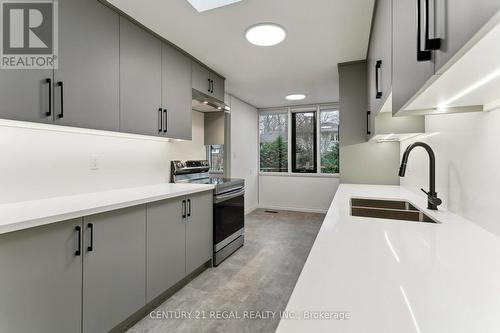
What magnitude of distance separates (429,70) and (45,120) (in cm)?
186

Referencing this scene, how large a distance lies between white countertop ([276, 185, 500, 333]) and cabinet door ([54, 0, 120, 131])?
171cm

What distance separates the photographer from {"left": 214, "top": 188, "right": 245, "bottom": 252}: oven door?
2674 mm

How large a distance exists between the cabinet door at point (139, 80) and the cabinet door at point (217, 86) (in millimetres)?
916

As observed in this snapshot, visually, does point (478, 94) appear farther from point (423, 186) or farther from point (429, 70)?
point (423, 186)

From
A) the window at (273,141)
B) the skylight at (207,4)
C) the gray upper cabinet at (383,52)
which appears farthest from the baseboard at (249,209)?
the skylight at (207,4)

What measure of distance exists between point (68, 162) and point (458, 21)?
221 centimetres

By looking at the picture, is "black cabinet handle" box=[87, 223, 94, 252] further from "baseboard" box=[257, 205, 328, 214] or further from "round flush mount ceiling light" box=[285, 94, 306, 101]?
"baseboard" box=[257, 205, 328, 214]

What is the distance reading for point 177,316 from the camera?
180 centimetres

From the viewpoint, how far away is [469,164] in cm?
122

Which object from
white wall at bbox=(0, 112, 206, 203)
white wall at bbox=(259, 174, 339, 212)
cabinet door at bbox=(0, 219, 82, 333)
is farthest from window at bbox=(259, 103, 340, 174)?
cabinet door at bbox=(0, 219, 82, 333)

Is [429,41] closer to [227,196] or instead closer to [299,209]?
[227,196]

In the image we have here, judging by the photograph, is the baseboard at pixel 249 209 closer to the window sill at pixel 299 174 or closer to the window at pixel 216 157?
the window sill at pixel 299 174

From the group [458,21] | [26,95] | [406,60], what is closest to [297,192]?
[406,60]

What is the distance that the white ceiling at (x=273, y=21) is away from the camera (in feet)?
5.93
